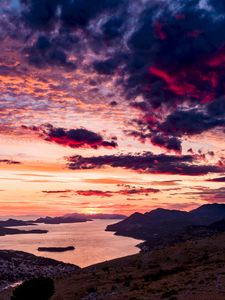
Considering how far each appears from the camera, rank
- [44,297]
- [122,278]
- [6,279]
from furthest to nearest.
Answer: [6,279]
[122,278]
[44,297]

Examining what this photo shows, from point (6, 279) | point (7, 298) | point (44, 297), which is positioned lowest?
point (6, 279)

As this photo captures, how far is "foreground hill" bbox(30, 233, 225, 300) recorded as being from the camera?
4678 centimetres

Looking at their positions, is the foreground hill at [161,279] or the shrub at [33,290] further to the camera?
the shrub at [33,290]

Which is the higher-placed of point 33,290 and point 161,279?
point 33,290

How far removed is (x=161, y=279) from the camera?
60719mm

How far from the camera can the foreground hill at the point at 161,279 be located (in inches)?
1842

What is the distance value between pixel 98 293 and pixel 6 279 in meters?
98.1

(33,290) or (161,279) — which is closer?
(33,290)

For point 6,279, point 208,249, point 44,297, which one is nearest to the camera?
point 44,297

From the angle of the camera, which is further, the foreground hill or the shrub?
the shrub

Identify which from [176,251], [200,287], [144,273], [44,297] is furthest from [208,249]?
[44,297]

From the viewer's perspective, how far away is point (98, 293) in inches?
2149

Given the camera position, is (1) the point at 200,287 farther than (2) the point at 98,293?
No

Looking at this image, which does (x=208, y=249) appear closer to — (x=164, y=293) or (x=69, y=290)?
(x=69, y=290)
